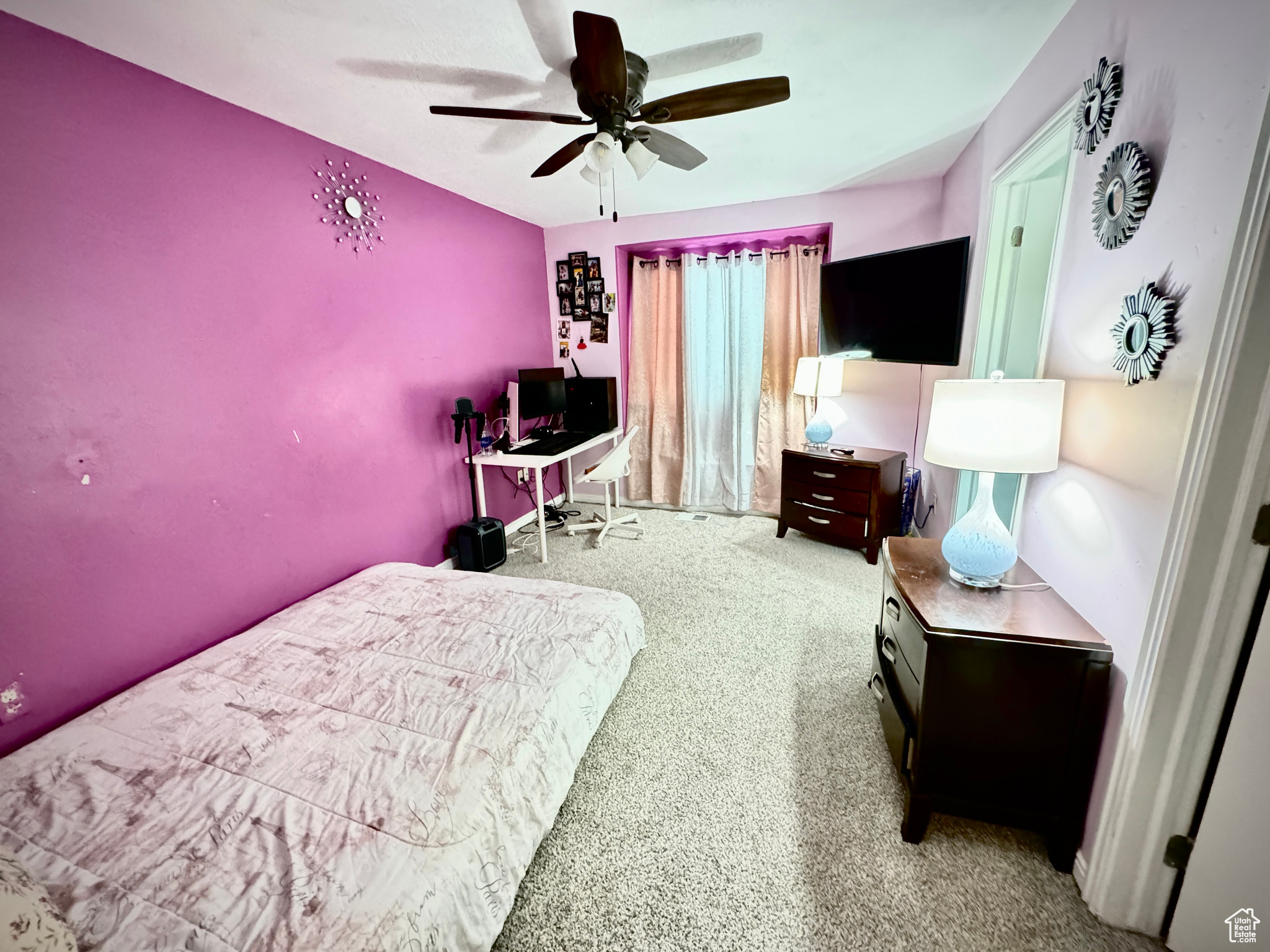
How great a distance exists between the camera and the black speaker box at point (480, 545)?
2.94 m

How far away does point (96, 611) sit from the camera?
1.58 metres

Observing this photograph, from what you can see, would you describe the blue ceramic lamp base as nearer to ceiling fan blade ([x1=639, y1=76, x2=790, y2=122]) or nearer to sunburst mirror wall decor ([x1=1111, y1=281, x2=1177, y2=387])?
sunburst mirror wall decor ([x1=1111, y1=281, x2=1177, y2=387])

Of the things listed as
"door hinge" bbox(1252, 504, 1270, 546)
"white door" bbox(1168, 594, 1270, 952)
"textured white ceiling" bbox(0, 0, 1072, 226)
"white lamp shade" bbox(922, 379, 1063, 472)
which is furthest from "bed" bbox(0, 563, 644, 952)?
"textured white ceiling" bbox(0, 0, 1072, 226)

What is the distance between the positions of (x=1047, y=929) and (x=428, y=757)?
5.14 feet

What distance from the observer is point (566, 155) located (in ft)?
6.16

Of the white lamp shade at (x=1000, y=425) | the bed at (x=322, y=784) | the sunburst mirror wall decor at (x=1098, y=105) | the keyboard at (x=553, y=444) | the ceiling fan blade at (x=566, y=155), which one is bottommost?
the bed at (x=322, y=784)

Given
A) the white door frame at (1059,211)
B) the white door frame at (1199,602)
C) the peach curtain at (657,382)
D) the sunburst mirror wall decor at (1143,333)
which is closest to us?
the white door frame at (1199,602)

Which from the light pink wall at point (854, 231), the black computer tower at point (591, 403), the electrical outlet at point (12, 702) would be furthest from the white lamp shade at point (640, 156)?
the electrical outlet at point (12, 702)

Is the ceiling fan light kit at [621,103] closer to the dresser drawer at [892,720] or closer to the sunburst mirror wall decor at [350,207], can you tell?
the sunburst mirror wall decor at [350,207]

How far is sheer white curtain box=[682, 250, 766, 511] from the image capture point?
3732mm

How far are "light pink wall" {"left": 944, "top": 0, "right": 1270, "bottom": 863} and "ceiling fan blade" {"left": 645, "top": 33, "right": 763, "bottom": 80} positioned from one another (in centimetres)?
100

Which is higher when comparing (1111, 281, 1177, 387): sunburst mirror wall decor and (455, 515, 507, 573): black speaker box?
(1111, 281, 1177, 387): sunburst mirror wall decor

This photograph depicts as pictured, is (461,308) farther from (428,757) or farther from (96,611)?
(428,757)

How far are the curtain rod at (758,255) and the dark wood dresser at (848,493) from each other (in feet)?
4.95
